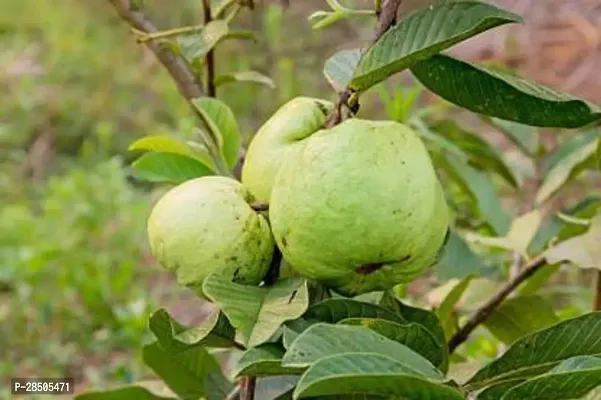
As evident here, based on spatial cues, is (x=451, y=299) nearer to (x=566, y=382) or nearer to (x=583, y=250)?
(x=583, y=250)

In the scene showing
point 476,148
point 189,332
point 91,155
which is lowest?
point 91,155

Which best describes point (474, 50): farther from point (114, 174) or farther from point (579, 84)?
point (114, 174)

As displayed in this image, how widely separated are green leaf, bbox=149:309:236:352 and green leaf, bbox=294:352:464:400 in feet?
0.48

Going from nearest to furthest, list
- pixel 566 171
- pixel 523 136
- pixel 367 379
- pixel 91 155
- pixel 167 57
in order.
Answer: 1. pixel 367 379
2. pixel 167 57
3. pixel 566 171
4. pixel 523 136
5. pixel 91 155

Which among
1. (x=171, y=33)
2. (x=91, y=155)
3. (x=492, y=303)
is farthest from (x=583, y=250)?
(x=91, y=155)

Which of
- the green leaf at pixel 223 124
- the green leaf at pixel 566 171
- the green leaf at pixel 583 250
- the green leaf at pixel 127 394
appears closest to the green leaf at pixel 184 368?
the green leaf at pixel 127 394

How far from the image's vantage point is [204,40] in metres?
0.87

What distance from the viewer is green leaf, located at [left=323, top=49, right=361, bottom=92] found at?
0.64 meters

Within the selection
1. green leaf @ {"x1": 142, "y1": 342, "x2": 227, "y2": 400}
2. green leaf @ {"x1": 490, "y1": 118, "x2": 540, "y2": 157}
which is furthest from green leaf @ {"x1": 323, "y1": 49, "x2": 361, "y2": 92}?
green leaf @ {"x1": 490, "y1": 118, "x2": 540, "y2": 157}

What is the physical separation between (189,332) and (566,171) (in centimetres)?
58

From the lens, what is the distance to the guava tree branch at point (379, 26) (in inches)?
24.6

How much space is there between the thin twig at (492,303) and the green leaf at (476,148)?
0.78 ft

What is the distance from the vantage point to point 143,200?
114 inches

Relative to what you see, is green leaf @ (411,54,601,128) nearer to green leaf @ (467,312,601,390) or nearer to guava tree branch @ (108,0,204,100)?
green leaf @ (467,312,601,390)
